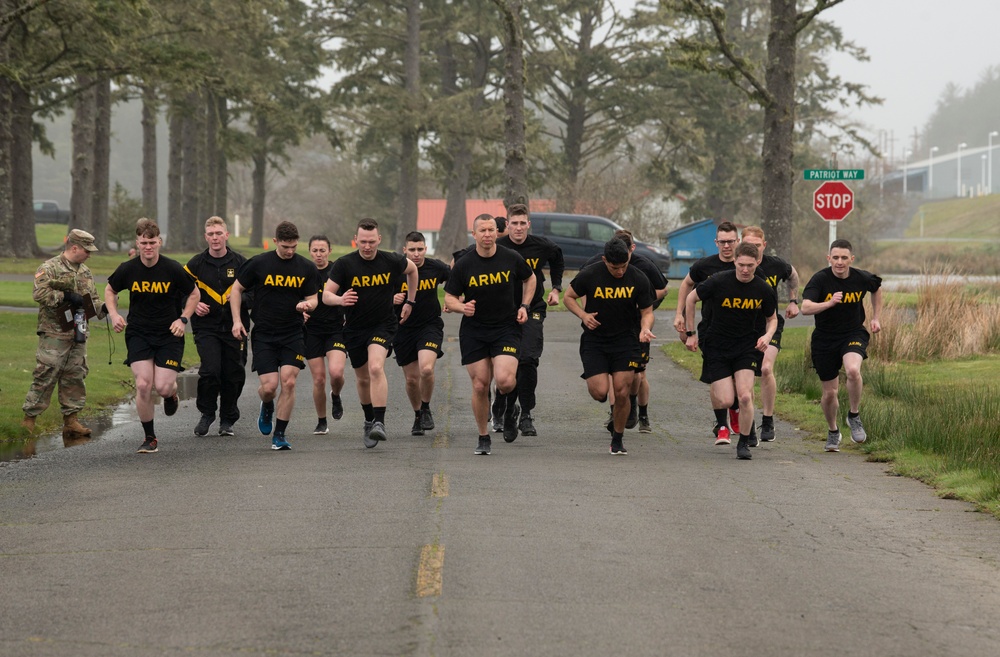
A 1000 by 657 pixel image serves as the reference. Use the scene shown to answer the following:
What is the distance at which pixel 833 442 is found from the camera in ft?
39.0

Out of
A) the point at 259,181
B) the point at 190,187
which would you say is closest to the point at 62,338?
the point at 190,187

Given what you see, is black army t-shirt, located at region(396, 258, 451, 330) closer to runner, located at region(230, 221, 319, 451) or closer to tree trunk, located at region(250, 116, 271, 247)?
runner, located at region(230, 221, 319, 451)

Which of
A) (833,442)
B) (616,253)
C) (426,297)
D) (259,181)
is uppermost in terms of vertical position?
(259,181)

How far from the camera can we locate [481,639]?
5461 millimetres

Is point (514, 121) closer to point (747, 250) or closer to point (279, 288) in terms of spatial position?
point (279, 288)

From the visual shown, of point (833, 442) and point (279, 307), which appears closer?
point (279, 307)

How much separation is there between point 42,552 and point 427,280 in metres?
5.86

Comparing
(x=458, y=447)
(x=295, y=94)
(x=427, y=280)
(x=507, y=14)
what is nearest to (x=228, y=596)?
(x=458, y=447)

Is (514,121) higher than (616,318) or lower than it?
higher

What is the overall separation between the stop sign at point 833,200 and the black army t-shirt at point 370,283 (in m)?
13.4

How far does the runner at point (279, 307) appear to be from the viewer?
11.5m

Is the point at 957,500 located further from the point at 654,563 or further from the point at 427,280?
the point at 427,280

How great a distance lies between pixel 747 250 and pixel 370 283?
128 inches

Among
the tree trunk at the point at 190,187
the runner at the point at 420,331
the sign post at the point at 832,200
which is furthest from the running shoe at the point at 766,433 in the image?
the tree trunk at the point at 190,187
